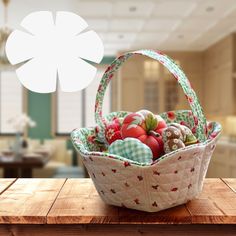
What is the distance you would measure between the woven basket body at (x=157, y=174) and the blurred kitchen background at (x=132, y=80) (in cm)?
347

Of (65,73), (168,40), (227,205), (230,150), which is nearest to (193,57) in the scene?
(168,40)

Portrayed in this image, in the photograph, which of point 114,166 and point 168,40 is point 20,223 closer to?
point 114,166

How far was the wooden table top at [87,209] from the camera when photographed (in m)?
0.84

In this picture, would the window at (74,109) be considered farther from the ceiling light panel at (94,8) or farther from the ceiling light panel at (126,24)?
the ceiling light panel at (94,8)

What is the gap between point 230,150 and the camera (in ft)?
17.4

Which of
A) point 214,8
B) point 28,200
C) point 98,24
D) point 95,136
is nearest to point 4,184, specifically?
point 28,200

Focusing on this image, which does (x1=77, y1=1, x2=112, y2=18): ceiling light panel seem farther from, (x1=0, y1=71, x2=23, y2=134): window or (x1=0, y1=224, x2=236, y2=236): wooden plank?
(x1=0, y1=224, x2=236, y2=236): wooden plank

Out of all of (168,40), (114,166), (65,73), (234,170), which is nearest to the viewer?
(114,166)

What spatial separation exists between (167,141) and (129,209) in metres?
0.17

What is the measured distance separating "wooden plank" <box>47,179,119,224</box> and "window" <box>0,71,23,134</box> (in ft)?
21.9

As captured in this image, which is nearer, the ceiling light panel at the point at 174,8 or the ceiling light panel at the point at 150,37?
the ceiling light panel at the point at 174,8

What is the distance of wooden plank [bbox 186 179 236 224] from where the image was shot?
838 mm

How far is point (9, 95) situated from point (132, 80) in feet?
7.19

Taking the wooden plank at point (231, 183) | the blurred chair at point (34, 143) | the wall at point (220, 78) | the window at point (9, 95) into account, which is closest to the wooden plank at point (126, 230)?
the wooden plank at point (231, 183)
